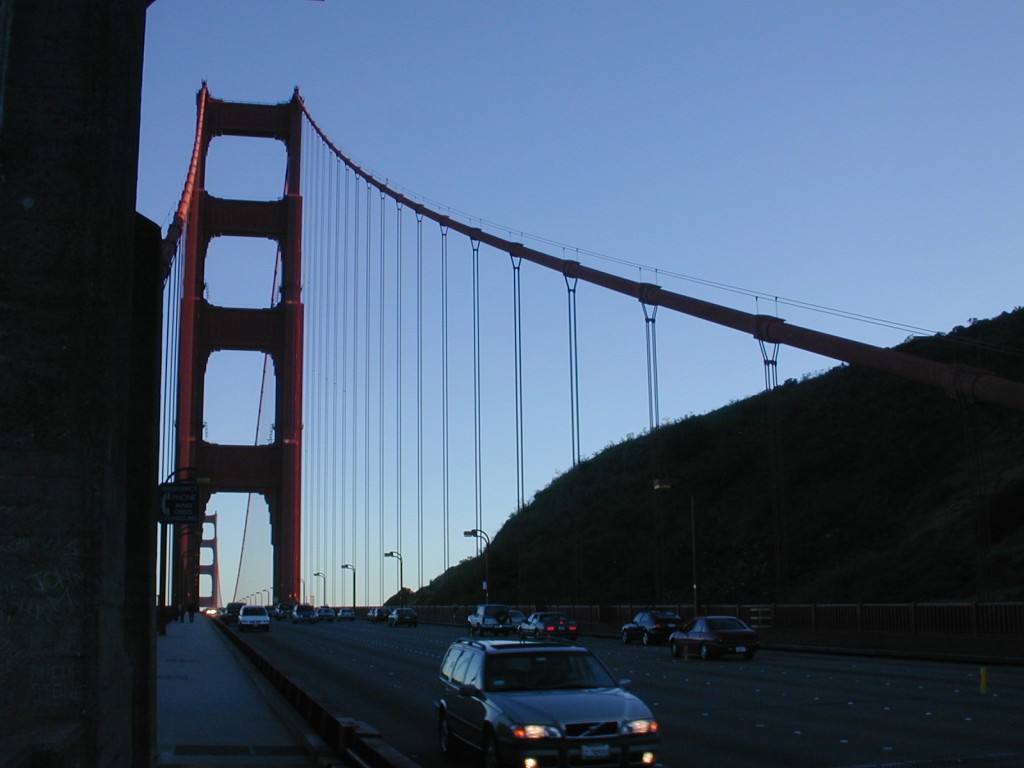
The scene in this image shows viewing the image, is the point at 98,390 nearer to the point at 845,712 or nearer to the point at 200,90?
the point at 845,712

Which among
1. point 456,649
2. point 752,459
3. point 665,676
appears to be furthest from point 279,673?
point 752,459

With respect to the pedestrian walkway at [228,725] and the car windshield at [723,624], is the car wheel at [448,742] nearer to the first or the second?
the pedestrian walkway at [228,725]

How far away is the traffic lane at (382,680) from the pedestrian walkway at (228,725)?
3.20 ft

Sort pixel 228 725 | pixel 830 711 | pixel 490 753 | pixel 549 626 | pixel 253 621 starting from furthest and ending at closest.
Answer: pixel 253 621
pixel 549 626
pixel 830 711
pixel 228 725
pixel 490 753

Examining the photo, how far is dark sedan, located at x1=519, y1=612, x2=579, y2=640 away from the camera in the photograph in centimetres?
4700

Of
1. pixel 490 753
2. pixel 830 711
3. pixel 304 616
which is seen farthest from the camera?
pixel 304 616

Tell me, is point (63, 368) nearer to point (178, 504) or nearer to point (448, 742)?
point (448, 742)

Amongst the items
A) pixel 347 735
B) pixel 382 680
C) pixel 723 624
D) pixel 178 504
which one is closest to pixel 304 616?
A: pixel 723 624

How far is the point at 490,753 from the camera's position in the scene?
36.5ft

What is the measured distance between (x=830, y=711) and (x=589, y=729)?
8292mm

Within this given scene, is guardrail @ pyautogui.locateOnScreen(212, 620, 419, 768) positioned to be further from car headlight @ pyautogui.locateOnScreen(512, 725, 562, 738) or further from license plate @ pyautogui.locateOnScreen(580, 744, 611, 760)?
license plate @ pyautogui.locateOnScreen(580, 744, 611, 760)

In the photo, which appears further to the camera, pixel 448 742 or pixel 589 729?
pixel 448 742

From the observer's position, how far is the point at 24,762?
6.27 meters

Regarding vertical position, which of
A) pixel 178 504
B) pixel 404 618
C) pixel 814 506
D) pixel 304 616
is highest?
pixel 814 506
